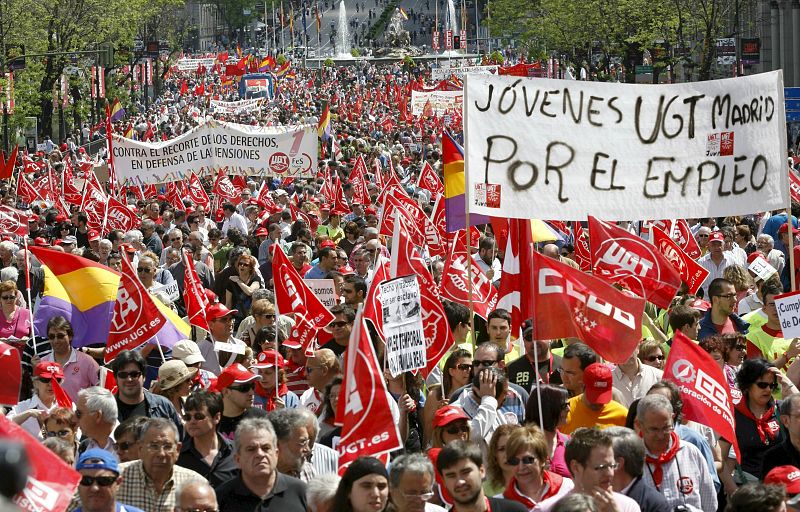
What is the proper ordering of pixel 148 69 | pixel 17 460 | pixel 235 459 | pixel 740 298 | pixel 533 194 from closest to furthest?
pixel 17 460 → pixel 235 459 → pixel 533 194 → pixel 740 298 → pixel 148 69

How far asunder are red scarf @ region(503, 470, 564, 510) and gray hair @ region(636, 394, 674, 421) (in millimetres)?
601

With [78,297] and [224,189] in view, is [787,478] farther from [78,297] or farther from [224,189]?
[224,189]

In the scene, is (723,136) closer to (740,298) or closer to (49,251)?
(740,298)

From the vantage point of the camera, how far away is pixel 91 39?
62.3 meters

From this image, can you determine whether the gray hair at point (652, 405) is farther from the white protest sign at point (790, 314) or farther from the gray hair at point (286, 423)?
the white protest sign at point (790, 314)

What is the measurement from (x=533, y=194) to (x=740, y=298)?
355cm

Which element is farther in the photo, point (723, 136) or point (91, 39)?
point (91, 39)

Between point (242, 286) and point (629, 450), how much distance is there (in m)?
7.86

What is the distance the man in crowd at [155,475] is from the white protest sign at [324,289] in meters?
6.43

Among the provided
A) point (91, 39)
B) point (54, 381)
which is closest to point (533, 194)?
point (54, 381)

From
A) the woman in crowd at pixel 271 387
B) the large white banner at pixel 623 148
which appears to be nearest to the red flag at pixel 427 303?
the large white banner at pixel 623 148

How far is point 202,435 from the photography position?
7.97m

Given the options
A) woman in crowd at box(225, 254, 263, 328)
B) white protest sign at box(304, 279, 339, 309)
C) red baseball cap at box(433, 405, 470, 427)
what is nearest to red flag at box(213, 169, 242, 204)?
woman in crowd at box(225, 254, 263, 328)

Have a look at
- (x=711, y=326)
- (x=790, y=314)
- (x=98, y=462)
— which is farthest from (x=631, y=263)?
(x=98, y=462)
